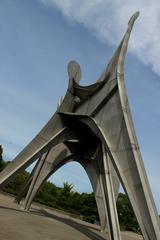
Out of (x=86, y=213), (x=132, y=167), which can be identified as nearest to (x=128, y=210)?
(x=86, y=213)

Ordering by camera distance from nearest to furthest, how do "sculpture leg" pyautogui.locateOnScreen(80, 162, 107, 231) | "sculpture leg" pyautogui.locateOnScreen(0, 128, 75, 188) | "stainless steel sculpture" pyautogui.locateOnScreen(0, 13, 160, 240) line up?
1. "stainless steel sculpture" pyautogui.locateOnScreen(0, 13, 160, 240)
2. "sculpture leg" pyautogui.locateOnScreen(0, 128, 75, 188)
3. "sculpture leg" pyautogui.locateOnScreen(80, 162, 107, 231)

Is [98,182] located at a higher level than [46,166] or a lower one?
lower

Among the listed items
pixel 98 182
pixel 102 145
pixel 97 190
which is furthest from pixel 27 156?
pixel 97 190

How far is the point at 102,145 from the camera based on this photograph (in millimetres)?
19359

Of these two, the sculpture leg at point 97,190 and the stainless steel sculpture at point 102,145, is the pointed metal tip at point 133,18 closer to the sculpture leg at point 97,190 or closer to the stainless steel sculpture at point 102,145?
the stainless steel sculpture at point 102,145

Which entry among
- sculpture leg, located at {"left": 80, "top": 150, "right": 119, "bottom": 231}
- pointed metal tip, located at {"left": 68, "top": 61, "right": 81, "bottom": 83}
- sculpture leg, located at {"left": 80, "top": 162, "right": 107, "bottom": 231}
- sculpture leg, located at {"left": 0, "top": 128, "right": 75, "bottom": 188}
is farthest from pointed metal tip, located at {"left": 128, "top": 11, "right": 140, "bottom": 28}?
sculpture leg, located at {"left": 80, "top": 162, "right": 107, "bottom": 231}

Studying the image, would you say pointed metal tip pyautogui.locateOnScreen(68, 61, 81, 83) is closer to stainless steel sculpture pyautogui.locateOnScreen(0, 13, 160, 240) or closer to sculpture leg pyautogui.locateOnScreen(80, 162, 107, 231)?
stainless steel sculpture pyautogui.locateOnScreen(0, 13, 160, 240)

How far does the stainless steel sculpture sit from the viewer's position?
44.1 ft

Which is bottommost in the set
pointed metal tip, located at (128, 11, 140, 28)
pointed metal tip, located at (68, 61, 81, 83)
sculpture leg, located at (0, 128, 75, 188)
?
sculpture leg, located at (0, 128, 75, 188)

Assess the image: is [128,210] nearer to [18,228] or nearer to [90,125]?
[90,125]

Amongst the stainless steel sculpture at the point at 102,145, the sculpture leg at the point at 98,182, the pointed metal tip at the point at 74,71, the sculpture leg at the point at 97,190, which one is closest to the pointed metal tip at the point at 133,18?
the stainless steel sculpture at the point at 102,145

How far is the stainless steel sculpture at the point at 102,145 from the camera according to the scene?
44.1 ft

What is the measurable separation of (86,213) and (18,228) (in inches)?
1582

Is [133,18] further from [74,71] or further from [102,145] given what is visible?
[102,145]
